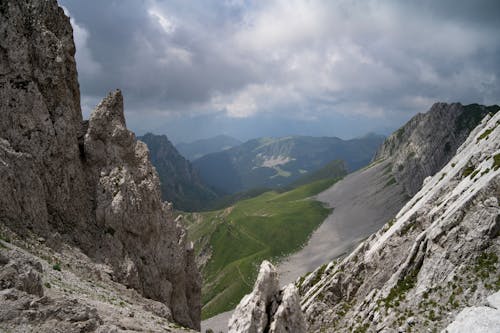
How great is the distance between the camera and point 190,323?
57.7 metres

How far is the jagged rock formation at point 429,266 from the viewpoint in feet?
103

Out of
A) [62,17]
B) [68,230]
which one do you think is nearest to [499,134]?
[68,230]

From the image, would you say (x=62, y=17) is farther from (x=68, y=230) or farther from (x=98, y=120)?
(x=68, y=230)

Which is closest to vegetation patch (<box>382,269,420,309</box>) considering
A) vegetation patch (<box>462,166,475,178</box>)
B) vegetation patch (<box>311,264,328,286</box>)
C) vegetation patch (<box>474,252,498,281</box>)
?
vegetation patch (<box>474,252,498,281</box>)

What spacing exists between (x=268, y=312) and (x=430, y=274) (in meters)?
17.4

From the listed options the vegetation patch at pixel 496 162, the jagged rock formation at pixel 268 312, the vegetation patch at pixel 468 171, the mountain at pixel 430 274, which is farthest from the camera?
the vegetation patch at pixel 468 171

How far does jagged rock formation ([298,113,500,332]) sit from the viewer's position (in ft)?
103

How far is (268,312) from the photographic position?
2839cm

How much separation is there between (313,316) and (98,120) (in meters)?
39.9

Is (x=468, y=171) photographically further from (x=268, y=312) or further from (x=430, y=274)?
(x=268, y=312)

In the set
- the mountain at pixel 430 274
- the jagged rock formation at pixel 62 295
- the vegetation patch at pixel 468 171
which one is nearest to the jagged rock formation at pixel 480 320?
the mountain at pixel 430 274

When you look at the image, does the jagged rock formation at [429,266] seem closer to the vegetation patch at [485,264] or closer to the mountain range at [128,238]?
the vegetation patch at [485,264]

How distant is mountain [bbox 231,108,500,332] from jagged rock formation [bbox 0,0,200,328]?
73.9 ft

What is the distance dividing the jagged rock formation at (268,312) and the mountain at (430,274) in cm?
9
